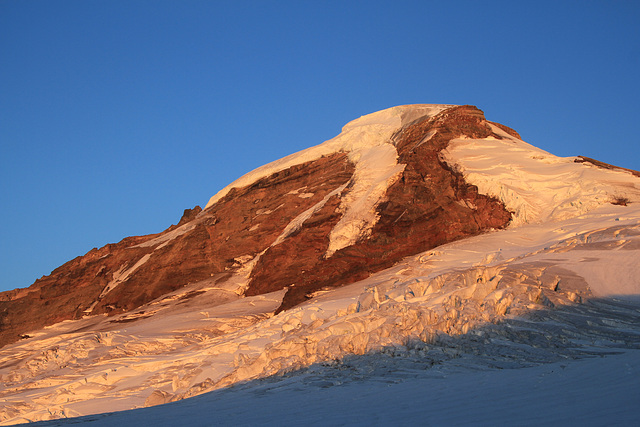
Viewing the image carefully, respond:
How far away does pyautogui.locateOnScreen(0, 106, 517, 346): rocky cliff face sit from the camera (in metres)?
24.9

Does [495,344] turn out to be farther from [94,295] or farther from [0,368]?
[94,295]

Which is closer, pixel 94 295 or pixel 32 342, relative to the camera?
pixel 32 342

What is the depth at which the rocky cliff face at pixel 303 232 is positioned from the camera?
24859 millimetres

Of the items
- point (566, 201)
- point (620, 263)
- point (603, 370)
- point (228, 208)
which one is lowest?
point (603, 370)

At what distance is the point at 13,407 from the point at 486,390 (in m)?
11.8

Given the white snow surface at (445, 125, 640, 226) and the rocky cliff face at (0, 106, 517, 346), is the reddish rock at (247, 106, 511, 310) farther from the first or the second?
the white snow surface at (445, 125, 640, 226)

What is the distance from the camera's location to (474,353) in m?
11.0

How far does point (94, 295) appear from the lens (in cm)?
3038

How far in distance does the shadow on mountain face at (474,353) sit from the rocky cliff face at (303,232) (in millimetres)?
10898

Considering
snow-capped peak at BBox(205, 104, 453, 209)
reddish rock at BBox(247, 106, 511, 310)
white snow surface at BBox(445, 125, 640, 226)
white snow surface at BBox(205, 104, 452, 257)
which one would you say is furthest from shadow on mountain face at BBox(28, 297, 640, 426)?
snow-capped peak at BBox(205, 104, 453, 209)

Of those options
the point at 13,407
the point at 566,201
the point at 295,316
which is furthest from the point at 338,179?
the point at 13,407

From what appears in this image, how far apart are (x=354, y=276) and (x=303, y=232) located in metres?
5.17

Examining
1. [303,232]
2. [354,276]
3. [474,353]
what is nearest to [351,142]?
[303,232]

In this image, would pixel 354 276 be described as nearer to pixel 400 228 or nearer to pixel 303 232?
pixel 400 228
